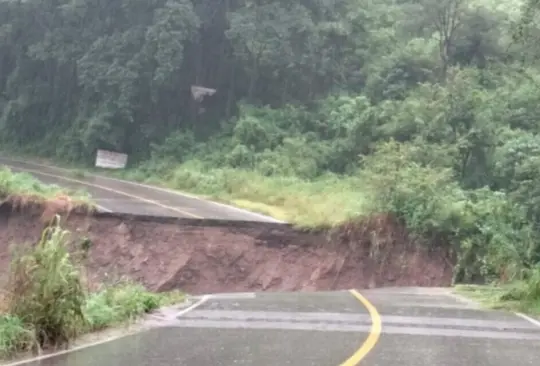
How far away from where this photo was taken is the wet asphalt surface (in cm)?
840

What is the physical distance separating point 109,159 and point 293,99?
10892 millimetres

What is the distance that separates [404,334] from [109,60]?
36769 mm

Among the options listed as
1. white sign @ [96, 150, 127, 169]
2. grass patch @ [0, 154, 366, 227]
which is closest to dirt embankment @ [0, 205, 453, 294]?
grass patch @ [0, 154, 366, 227]

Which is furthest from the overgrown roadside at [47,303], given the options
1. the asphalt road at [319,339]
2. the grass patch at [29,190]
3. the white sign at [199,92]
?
the white sign at [199,92]

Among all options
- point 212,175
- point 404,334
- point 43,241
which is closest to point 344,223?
point 212,175

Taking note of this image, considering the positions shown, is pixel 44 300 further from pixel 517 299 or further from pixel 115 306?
pixel 517 299

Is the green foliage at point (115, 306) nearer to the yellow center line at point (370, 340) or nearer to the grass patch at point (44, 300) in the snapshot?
the grass patch at point (44, 300)

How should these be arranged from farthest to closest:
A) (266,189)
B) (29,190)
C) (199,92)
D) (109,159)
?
(199,92) < (109,159) < (266,189) < (29,190)

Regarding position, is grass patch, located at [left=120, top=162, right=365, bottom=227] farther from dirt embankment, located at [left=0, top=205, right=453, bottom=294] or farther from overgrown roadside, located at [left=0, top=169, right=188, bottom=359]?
overgrown roadside, located at [left=0, top=169, right=188, bottom=359]

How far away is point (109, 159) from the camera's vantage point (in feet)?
149

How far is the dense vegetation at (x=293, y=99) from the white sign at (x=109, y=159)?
57 centimetres

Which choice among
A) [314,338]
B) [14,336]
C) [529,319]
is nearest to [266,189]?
[529,319]

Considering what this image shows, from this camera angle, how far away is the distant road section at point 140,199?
28.1m

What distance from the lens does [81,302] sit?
955cm
